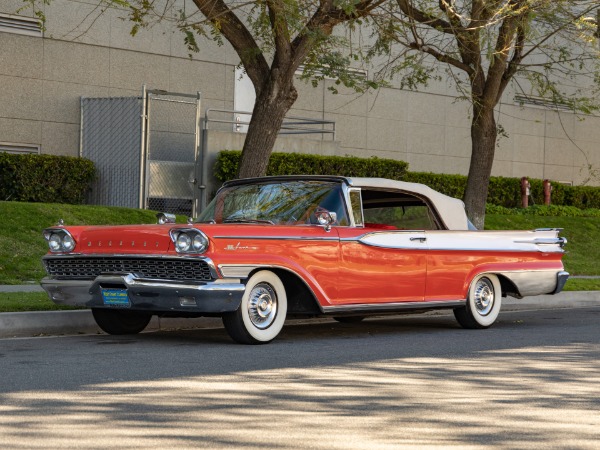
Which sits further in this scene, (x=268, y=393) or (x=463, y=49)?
(x=463, y=49)

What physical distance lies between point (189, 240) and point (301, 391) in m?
2.64

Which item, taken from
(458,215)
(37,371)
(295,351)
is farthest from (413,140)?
(37,371)

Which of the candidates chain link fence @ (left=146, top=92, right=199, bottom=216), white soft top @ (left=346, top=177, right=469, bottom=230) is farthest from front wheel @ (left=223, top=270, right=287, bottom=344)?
chain link fence @ (left=146, top=92, right=199, bottom=216)

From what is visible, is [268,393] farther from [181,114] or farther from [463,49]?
[181,114]

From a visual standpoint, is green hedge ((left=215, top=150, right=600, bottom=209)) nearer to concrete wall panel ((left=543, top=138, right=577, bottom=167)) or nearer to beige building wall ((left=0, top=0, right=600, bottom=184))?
beige building wall ((left=0, top=0, right=600, bottom=184))

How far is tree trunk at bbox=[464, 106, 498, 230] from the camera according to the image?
65.0 feet

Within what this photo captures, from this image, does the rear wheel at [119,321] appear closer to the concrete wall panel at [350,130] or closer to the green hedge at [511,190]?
the green hedge at [511,190]

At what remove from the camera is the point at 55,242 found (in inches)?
428

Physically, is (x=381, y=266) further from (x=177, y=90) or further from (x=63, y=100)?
(x=177, y=90)

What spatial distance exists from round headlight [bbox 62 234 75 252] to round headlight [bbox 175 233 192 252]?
1.23 m

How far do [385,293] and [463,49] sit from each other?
27.4 feet

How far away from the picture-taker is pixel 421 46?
18.2m

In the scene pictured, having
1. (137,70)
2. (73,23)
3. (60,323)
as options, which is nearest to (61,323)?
(60,323)

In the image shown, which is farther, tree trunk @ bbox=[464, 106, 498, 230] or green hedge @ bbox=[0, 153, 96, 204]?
green hedge @ bbox=[0, 153, 96, 204]
